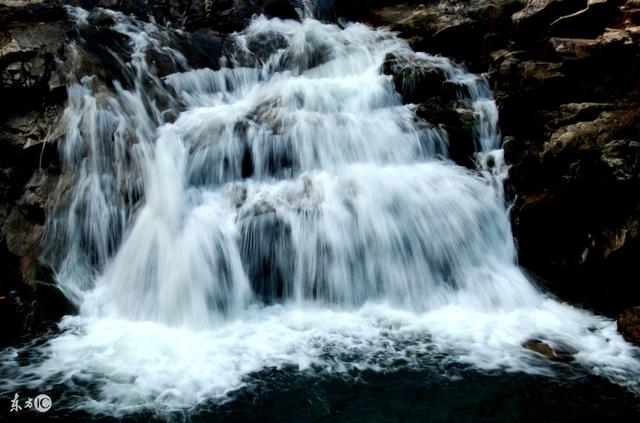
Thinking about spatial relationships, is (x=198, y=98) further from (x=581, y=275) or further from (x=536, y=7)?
(x=581, y=275)

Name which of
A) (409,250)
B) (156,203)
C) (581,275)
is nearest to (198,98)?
(156,203)

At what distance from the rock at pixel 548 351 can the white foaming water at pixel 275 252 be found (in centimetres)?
10

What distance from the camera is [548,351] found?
6566mm

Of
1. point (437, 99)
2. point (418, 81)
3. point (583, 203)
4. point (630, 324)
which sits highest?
point (418, 81)

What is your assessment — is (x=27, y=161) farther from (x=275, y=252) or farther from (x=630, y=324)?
(x=630, y=324)

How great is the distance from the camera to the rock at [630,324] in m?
6.66

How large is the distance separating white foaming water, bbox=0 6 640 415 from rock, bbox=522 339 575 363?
0.10 m

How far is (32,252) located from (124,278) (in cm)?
169

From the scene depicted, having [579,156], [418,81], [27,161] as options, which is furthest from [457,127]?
[27,161]

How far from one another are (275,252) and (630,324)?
5.33 metres

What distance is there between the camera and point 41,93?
9750 millimetres

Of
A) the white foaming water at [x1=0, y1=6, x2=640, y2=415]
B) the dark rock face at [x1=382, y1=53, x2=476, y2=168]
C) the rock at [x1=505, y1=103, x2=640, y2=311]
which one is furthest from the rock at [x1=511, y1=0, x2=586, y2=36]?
the rock at [x1=505, y1=103, x2=640, y2=311]

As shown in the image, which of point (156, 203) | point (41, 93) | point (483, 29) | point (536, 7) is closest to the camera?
point (156, 203)

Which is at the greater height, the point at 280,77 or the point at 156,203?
the point at 280,77
